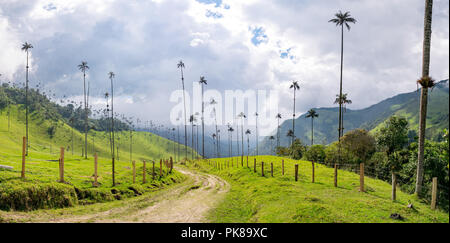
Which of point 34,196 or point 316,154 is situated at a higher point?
point 34,196

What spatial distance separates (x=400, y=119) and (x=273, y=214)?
53.3 metres

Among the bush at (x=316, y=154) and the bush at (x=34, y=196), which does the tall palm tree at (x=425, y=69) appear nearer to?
the bush at (x=34, y=196)

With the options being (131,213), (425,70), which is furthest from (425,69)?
(131,213)

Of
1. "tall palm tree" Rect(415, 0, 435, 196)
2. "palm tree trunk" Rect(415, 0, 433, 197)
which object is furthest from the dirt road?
"tall palm tree" Rect(415, 0, 435, 196)

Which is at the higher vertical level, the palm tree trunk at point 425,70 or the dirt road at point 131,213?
the palm tree trunk at point 425,70

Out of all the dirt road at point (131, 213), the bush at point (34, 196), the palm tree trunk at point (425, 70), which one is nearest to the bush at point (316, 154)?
the palm tree trunk at point (425, 70)

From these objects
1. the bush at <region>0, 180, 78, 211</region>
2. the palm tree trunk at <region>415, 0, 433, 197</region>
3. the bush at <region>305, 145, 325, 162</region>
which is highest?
the palm tree trunk at <region>415, 0, 433, 197</region>

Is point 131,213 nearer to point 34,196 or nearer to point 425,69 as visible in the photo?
point 34,196

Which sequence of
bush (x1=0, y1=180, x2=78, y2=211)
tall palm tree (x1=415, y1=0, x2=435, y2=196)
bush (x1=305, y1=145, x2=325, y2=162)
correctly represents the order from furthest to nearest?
1. bush (x1=305, y1=145, x2=325, y2=162)
2. tall palm tree (x1=415, y1=0, x2=435, y2=196)
3. bush (x1=0, y1=180, x2=78, y2=211)

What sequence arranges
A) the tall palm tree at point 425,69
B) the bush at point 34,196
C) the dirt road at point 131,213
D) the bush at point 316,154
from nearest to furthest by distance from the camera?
the dirt road at point 131,213, the bush at point 34,196, the tall palm tree at point 425,69, the bush at point 316,154

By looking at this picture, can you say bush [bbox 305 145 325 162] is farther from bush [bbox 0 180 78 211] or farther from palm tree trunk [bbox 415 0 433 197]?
bush [bbox 0 180 78 211]
